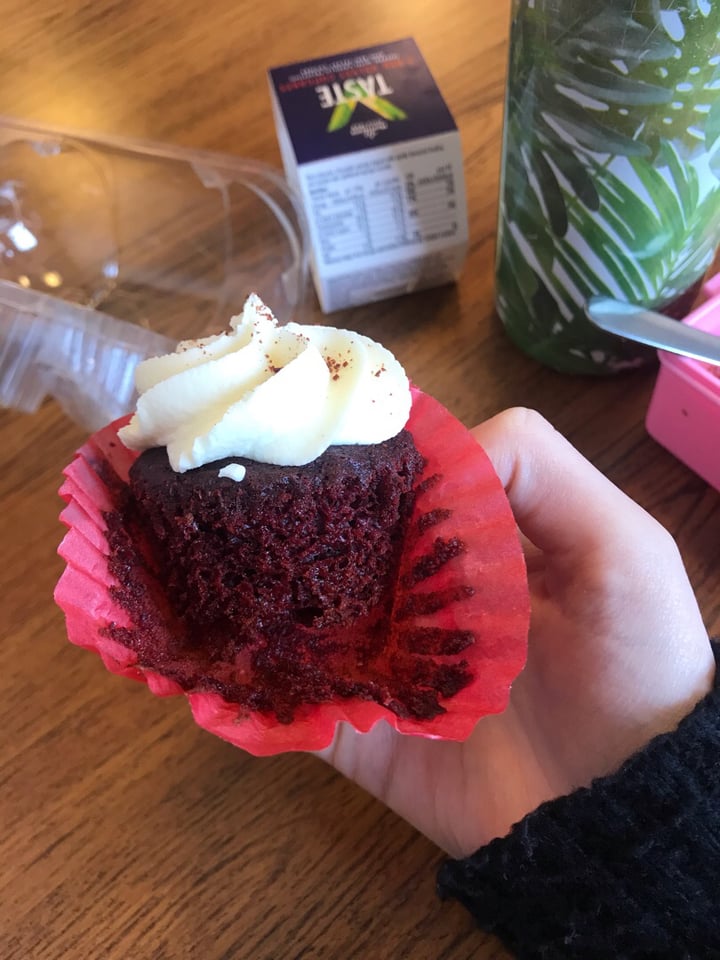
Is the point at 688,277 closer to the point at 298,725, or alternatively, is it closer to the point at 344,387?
the point at 344,387

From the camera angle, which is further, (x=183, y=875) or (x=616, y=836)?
(x=183, y=875)

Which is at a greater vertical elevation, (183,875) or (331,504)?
(331,504)

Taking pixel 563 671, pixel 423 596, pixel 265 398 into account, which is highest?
pixel 265 398

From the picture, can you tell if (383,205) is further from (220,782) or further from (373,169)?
(220,782)

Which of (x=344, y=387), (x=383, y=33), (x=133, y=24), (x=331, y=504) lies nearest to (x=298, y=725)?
(x=331, y=504)

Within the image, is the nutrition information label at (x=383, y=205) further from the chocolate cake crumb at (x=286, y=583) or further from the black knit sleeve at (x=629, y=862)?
the black knit sleeve at (x=629, y=862)

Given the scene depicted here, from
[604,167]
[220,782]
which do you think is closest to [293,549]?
[220,782]
